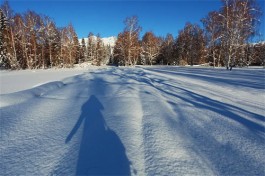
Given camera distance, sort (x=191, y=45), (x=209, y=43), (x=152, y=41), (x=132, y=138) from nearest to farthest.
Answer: (x=132, y=138) < (x=209, y=43) < (x=191, y=45) < (x=152, y=41)

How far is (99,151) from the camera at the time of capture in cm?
312

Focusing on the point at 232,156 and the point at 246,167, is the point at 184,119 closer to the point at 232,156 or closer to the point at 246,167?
the point at 232,156

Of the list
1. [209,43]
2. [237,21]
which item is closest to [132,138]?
[237,21]

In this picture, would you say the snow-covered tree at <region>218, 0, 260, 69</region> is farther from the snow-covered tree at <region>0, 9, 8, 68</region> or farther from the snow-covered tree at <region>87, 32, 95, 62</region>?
the snow-covered tree at <region>87, 32, 95, 62</region>

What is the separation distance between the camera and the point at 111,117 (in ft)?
15.4

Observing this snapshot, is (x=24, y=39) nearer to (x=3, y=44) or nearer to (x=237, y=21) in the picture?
(x=3, y=44)

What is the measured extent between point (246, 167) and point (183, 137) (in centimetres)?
108

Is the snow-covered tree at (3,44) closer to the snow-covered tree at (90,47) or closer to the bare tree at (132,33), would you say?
the bare tree at (132,33)

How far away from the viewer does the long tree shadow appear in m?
2.67

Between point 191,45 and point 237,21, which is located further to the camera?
point 191,45

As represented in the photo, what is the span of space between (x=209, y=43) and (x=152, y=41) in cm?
2345

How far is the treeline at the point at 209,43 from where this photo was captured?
2236cm

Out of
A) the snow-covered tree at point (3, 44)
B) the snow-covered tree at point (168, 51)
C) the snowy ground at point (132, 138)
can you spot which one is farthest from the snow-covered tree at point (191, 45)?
the snowy ground at point (132, 138)

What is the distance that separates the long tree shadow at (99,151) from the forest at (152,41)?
846 inches
